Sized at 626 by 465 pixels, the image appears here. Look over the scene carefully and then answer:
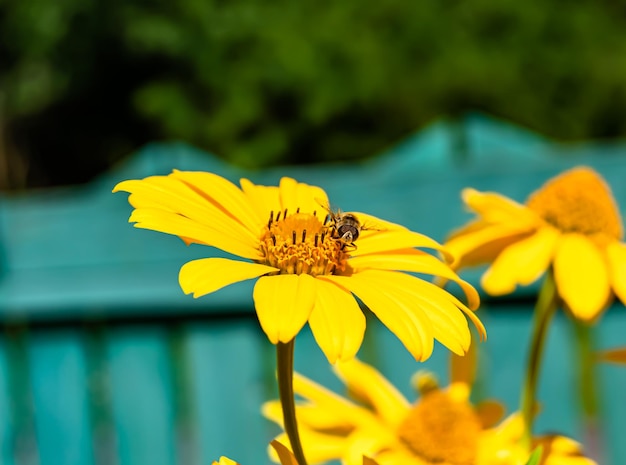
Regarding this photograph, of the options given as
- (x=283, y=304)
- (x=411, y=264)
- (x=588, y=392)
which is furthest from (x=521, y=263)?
(x=588, y=392)

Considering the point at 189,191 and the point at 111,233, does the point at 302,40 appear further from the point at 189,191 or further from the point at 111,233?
the point at 189,191

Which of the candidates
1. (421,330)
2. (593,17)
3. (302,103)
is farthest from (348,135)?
(421,330)

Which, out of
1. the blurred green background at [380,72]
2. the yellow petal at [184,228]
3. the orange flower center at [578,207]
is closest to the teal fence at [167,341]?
the orange flower center at [578,207]

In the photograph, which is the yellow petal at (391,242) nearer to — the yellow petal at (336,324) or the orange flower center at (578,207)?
the yellow petal at (336,324)

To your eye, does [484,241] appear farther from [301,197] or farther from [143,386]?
[143,386]

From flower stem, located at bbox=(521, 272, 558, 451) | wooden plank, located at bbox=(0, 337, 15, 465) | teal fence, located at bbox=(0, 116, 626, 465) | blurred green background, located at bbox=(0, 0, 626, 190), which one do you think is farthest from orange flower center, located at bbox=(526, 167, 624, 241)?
blurred green background, located at bbox=(0, 0, 626, 190)
